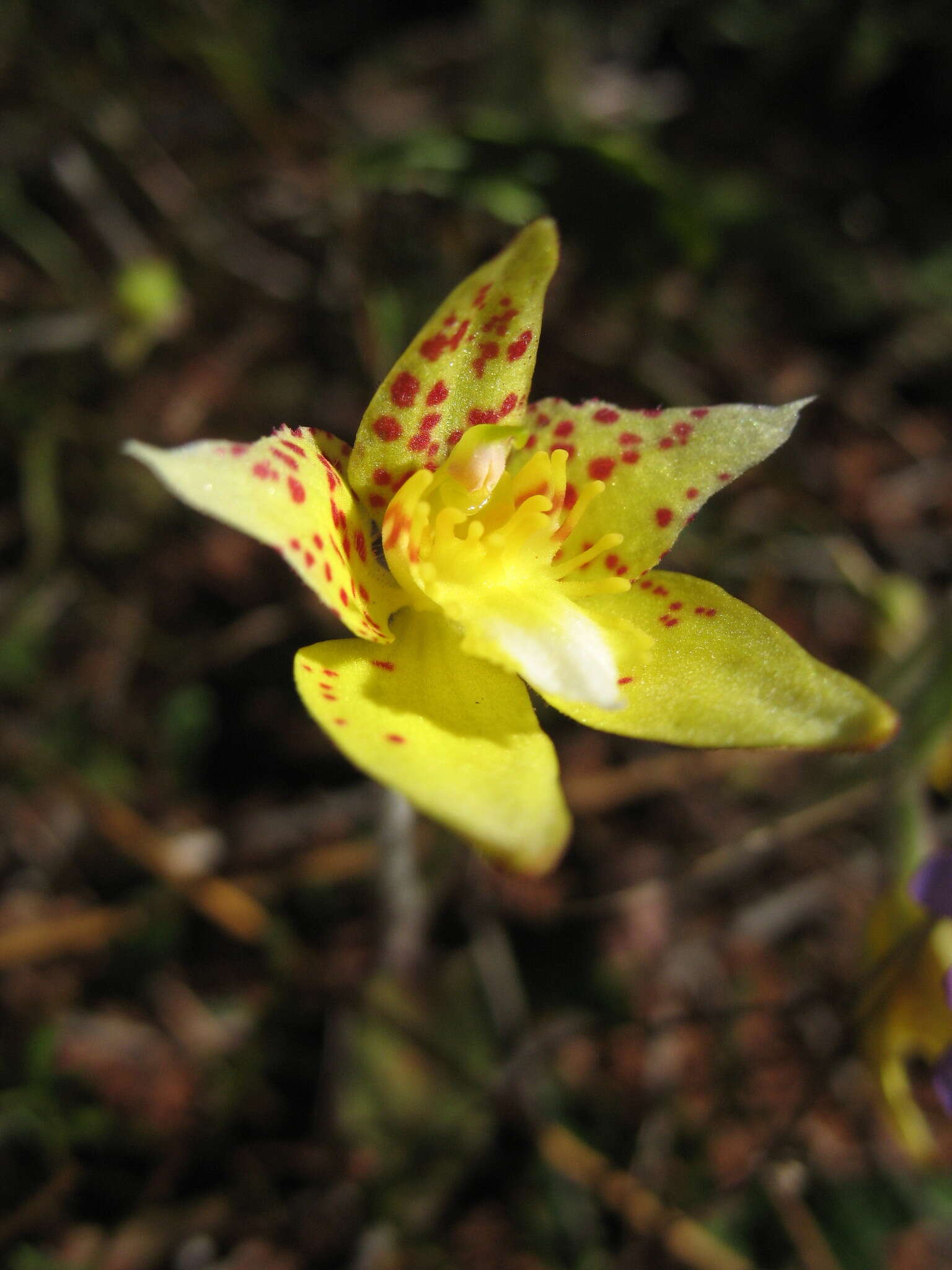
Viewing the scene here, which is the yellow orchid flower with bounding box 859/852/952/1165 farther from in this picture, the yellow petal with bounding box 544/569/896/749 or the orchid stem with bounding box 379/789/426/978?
the orchid stem with bounding box 379/789/426/978

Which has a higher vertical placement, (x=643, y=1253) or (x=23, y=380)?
(x=23, y=380)

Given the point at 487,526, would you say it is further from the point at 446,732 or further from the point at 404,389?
the point at 446,732

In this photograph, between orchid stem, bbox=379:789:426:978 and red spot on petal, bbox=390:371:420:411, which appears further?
Answer: orchid stem, bbox=379:789:426:978

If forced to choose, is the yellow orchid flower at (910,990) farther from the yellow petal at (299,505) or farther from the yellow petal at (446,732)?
the yellow petal at (299,505)

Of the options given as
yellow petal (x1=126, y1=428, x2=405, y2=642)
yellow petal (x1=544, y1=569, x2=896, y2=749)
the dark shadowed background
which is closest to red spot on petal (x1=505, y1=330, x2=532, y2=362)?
yellow petal (x1=126, y1=428, x2=405, y2=642)

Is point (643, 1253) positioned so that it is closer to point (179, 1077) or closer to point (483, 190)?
point (179, 1077)

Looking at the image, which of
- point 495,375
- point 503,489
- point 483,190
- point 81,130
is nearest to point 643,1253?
point 503,489
